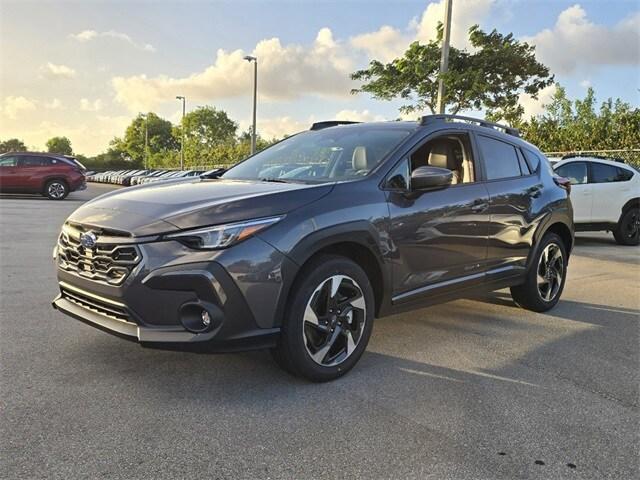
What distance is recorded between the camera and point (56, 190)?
19.0m

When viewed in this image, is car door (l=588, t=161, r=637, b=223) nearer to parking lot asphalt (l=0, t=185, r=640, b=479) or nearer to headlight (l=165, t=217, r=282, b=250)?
parking lot asphalt (l=0, t=185, r=640, b=479)

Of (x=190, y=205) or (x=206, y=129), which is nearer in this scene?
(x=190, y=205)

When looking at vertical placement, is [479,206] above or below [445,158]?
below

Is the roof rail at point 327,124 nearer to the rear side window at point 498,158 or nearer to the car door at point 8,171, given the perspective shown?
the rear side window at point 498,158

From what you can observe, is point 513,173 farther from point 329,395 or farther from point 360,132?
point 329,395

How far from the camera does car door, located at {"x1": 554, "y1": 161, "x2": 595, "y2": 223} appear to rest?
10352mm

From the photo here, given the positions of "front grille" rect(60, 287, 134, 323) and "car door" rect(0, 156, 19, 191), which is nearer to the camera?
"front grille" rect(60, 287, 134, 323)

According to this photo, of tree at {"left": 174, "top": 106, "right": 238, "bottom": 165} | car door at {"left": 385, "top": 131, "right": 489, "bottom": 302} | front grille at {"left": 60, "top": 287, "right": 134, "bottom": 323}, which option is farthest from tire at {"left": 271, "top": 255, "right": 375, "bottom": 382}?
tree at {"left": 174, "top": 106, "right": 238, "bottom": 165}

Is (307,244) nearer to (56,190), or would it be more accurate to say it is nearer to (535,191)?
(535,191)

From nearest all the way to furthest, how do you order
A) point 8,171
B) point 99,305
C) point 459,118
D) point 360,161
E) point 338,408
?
point 338,408
point 99,305
point 360,161
point 459,118
point 8,171

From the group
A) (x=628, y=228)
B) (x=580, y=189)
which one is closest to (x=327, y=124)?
(x=580, y=189)

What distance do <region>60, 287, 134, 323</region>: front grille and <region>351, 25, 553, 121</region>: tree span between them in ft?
59.4

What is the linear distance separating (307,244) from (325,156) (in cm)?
123

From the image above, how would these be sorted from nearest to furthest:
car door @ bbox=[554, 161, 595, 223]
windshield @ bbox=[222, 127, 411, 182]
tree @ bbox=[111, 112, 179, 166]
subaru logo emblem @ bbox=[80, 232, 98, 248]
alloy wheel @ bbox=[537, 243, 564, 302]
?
subaru logo emblem @ bbox=[80, 232, 98, 248] < windshield @ bbox=[222, 127, 411, 182] < alloy wheel @ bbox=[537, 243, 564, 302] < car door @ bbox=[554, 161, 595, 223] < tree @ bbox=[111, 112, 179, 166]
